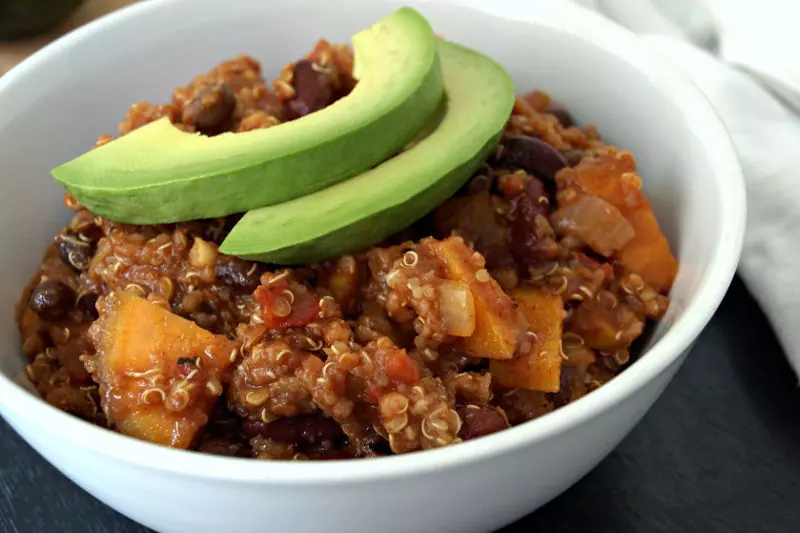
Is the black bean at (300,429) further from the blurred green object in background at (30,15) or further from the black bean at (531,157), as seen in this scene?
the blurred green object in background at (30,15)

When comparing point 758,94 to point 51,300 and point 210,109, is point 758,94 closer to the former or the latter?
point 210,109

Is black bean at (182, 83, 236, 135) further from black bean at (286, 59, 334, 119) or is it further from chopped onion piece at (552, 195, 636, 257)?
chopped onion piece at (552, 195, 636, 257)

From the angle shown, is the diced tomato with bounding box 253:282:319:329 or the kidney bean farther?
the kidney bean

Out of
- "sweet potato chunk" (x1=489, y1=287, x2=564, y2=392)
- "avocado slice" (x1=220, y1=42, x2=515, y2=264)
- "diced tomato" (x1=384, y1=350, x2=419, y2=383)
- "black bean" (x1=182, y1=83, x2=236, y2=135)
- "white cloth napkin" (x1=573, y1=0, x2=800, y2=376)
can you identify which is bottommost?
"white cloth napkin" (x1=573, y1=0, x2=800, y2=376)

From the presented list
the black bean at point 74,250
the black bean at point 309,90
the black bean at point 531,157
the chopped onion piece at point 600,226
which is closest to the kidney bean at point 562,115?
the black bean at point 531,157

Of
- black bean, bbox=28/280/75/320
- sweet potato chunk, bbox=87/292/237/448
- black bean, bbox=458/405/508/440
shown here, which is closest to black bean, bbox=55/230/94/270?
black bean, bbox=28/280/75/320

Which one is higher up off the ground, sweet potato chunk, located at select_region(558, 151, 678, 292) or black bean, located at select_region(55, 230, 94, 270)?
black bean, located at select_region(55, 230, 94, 270)

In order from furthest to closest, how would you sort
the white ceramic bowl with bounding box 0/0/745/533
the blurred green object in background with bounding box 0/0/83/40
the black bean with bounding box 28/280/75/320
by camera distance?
the blurred green object in background with bounding box 0/0/83/40
the black bean with bounding box 28/280/75/320
the white ceramic bowl with bounding box 0/0/745/533
